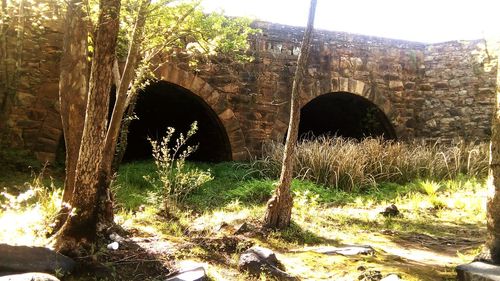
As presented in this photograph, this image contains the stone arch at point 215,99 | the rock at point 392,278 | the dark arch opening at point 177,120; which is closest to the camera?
the rock at point 392,278

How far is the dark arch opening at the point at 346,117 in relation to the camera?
10.2 metres

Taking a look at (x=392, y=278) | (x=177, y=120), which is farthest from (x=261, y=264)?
(x=177, y=120)

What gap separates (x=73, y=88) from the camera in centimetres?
372

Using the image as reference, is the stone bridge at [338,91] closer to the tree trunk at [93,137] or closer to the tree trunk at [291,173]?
the tree trunk at [291,173]

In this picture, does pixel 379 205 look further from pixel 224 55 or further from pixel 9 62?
pixel 9 62

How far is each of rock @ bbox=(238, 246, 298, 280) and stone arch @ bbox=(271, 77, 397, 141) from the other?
5.39 m

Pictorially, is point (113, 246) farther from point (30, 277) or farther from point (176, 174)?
point (176, 174)

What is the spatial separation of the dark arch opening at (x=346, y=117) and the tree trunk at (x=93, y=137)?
263 inches

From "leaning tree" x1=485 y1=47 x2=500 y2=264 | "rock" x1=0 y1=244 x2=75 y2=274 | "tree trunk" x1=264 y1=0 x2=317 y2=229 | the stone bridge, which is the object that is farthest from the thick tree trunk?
the stone bridge

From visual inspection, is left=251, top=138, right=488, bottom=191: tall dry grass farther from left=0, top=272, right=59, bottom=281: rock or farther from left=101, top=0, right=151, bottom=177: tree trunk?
left=0, top=272, right=59, bottom=281: rock

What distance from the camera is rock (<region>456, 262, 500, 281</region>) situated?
8.45 ft

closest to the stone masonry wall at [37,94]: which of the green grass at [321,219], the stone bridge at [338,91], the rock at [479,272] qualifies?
the stone bridge at [338,91]

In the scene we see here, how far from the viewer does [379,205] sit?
6320mm

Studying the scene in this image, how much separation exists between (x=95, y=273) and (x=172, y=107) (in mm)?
7563
